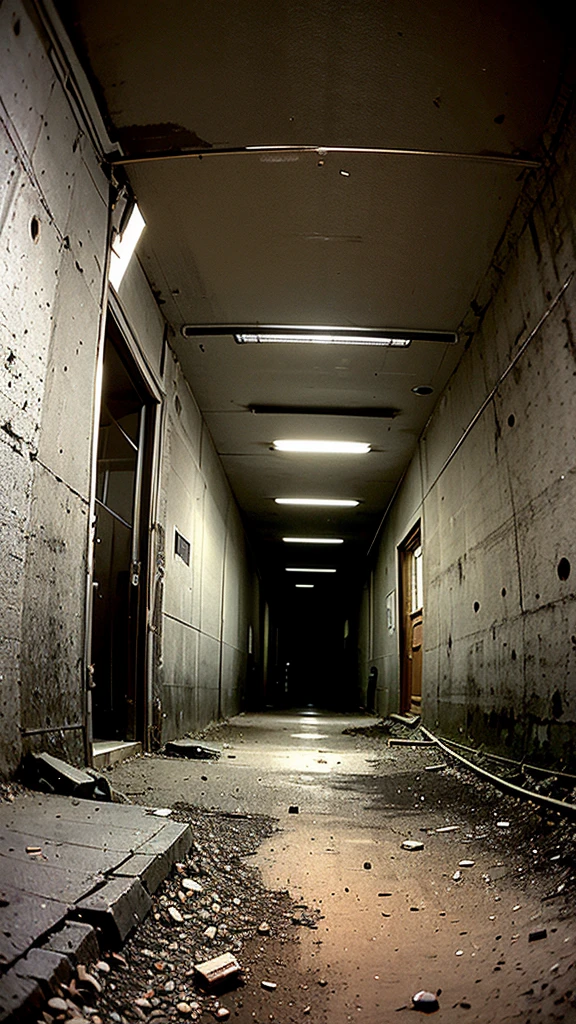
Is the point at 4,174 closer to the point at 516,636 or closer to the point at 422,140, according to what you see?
the point at 422,140

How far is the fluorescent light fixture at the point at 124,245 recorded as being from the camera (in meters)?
3.81

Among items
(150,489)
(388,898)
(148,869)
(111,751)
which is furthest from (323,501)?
(148,869)

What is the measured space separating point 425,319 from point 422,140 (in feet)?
5.79

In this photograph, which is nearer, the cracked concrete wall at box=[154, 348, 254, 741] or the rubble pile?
the rubble pile

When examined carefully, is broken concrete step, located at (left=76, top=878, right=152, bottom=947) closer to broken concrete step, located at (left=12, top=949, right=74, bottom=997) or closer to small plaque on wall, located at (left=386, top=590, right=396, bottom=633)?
broken concrete step, located at (left=12, top=949, right=74, bottom=997)

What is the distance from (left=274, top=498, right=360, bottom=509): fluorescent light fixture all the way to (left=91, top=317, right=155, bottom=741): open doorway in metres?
4.98

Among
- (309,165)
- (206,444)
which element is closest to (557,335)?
(309,165)

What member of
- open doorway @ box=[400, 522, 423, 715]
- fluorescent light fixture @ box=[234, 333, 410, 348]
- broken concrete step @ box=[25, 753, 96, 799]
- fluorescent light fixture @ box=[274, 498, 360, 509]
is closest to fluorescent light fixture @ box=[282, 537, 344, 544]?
fluorescent light fixture @ box=[274, 498, 360, 509]

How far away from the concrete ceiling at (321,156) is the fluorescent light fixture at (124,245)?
83 millimetres

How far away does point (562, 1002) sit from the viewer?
1199 millimetres

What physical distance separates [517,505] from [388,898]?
234 centimetres

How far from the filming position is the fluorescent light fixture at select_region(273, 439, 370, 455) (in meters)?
7.59

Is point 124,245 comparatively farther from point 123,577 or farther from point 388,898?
point 388,898

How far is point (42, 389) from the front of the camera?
265 centimetres
